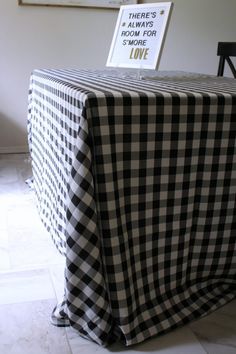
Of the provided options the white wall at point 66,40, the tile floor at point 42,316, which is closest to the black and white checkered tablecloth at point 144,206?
the tile floor at point 42,316

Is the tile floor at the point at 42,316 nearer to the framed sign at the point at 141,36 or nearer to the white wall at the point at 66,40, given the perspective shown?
the framed sign at the point at 141,36

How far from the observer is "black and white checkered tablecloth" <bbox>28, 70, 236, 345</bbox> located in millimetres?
891

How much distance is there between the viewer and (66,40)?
8.68 feet

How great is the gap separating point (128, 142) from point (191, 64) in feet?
7.48

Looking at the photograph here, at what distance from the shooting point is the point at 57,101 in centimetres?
120

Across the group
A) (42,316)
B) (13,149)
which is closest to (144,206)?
(42,316)

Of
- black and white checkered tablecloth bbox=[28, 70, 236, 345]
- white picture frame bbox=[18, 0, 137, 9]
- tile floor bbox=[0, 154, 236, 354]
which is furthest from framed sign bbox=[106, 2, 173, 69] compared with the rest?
white picture frame bbox=[18, 0, 137, 9]

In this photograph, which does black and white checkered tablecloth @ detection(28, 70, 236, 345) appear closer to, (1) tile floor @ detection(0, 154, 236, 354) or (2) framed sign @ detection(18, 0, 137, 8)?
(1) tile floor @ detection(0, 154, 236, 354)

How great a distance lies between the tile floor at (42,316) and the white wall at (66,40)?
50.6 inches

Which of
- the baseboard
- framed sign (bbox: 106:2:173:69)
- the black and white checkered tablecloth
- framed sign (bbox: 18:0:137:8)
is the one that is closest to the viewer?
the black and white checkered tablecloth

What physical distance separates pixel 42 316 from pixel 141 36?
980 millimetres

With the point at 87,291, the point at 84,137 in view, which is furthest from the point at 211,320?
the point at 84,137

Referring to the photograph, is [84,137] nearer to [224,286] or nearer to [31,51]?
[224,286]

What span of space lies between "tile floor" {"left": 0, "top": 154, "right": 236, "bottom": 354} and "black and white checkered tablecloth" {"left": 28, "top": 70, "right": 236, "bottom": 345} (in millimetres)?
36
